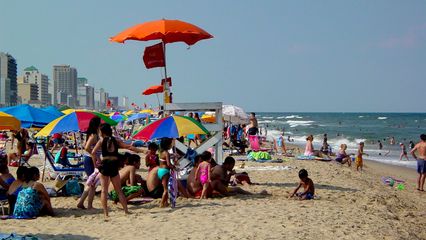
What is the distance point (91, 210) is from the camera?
7039 millimetres

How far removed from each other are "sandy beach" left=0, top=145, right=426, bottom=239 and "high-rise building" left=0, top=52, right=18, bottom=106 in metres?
107

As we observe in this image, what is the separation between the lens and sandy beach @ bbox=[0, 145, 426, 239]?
5.71 metres

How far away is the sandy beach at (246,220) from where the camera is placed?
5715 mm

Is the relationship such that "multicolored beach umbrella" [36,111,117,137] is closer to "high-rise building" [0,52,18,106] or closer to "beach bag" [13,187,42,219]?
"beach bag" [13,187,42,219]

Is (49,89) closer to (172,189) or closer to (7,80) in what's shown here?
(7,80)

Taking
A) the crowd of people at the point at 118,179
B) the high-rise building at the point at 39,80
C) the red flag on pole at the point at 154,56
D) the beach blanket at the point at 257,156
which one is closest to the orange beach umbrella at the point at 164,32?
the red flag on pole at the point at 154,56

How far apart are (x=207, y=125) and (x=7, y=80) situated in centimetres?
10920

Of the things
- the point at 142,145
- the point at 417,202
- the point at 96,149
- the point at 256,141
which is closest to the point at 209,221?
the point at 96,149

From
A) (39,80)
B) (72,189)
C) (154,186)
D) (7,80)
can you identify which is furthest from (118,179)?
(39,80)

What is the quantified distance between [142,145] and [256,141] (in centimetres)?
618

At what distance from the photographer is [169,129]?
7656 mm

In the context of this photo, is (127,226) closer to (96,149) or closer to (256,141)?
(96,149)

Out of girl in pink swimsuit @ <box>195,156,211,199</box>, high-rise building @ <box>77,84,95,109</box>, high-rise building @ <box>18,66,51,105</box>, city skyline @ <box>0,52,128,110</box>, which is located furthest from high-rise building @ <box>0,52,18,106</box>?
girl in pink swimsuit @ <box>195,156,211,199</box>

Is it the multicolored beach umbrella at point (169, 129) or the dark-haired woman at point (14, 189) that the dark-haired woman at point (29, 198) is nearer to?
the dark-haired woman at point (14, 189)
